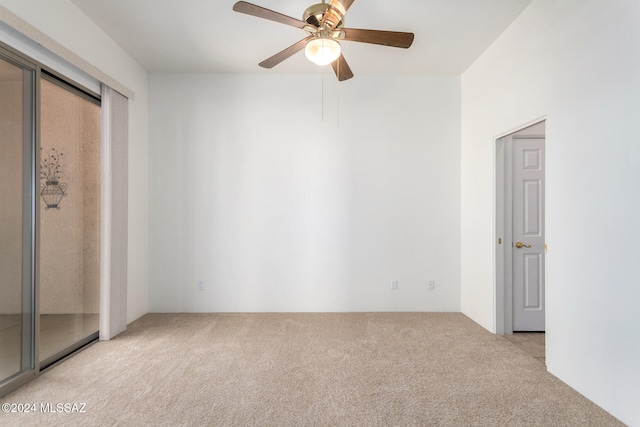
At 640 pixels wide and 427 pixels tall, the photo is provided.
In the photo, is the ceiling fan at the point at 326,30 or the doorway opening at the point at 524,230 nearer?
the ceiling fan at the point at 326,30

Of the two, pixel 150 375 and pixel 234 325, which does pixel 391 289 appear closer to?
pixel 234 325

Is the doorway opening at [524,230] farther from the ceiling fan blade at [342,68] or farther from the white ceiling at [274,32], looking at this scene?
the ceiling fan blade at [342,68]

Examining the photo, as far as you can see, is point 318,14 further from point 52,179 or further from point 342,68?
point 52,179

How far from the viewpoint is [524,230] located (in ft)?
11.1

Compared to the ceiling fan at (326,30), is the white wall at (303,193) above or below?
below

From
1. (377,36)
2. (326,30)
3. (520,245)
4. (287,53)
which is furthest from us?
(520,245)

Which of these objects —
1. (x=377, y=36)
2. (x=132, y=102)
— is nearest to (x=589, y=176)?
(x=377, y=36)

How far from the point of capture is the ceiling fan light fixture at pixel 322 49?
2.15m

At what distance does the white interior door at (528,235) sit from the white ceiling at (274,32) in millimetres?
1172

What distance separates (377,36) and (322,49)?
0.39 meters

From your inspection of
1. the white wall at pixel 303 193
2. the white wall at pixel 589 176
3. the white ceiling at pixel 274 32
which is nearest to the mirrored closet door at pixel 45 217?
the white ceiling at pixel 274 32

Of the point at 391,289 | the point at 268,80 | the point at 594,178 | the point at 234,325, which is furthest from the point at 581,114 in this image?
the point at 234,325

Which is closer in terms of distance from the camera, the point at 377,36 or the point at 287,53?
the point at 377,36

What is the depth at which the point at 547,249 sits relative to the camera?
2.52m
